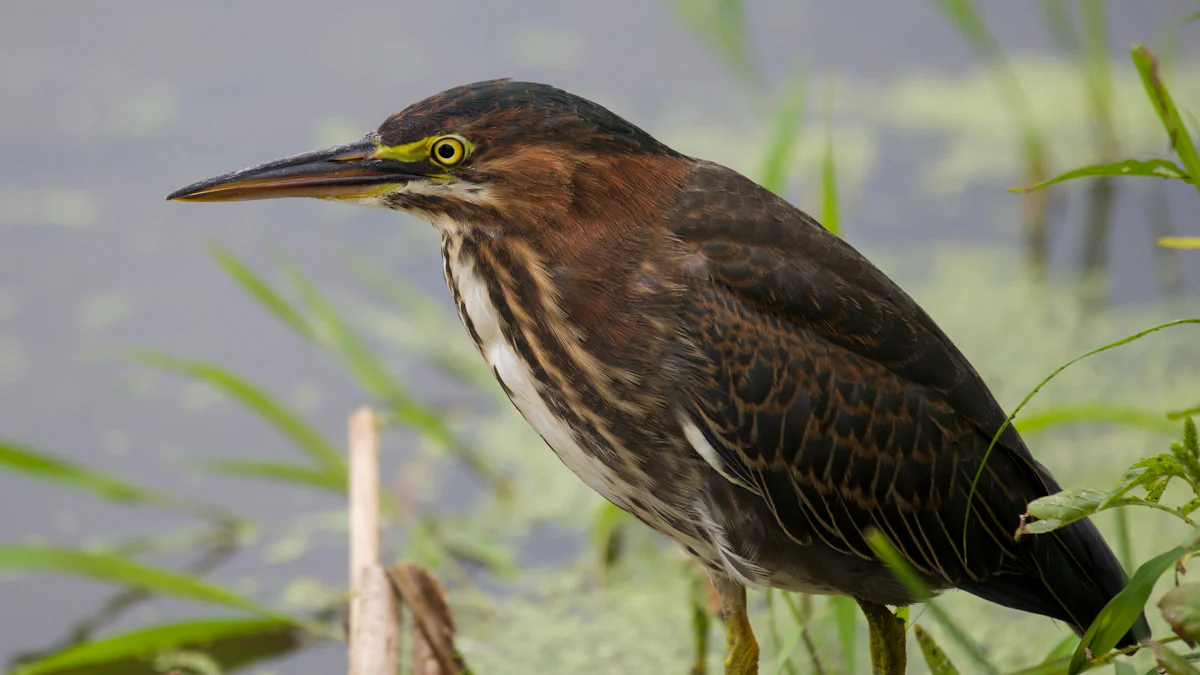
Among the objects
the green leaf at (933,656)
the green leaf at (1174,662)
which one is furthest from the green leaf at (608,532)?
the green leaf at (1174,662)

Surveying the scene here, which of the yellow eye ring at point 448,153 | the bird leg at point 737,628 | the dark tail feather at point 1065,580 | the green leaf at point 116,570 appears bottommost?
the dark tail feather at point 1065,580

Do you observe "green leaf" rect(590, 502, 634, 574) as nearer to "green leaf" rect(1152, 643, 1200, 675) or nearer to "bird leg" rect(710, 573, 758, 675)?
"bird leg" rect(710, 573, 758, 675)

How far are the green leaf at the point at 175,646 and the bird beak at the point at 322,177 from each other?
126cm

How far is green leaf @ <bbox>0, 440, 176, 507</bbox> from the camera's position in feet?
10.8

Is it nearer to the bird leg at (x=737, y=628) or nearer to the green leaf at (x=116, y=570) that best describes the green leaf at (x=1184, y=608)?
the bird leg at (x=737, y=628)

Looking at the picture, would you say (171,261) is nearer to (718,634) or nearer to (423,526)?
(423,526)

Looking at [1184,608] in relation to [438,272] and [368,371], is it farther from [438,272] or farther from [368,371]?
[438,272]

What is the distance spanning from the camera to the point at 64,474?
3.44m

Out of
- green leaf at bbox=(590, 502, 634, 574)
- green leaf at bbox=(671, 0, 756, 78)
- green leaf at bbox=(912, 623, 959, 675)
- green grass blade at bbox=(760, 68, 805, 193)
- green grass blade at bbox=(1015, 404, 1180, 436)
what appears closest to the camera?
green leaf at bbox=(912, 623, 959, 675)

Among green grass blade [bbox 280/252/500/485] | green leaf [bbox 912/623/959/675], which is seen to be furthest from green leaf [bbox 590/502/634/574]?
green leaf [bbox 912/623/959/675]

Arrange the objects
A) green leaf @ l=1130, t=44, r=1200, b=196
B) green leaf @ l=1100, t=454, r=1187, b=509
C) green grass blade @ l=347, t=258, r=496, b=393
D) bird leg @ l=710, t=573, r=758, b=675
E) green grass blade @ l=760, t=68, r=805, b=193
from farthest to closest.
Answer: green grass blade @ l=347, t=258, r=496, b=393, green grass blade @ l=760, t=68, r=805, b=193, bird leg @ l=710, t=573, r=758, b=675, green leaf @ l=1130, t=44, r=1200, b=196, green leaf @ l=1100, t=454, r=1187, b=509

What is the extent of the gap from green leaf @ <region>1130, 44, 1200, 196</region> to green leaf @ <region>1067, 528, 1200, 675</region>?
0.58 m

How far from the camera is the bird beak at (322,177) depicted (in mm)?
2305

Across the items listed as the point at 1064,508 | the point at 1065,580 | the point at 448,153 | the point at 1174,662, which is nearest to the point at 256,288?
the point at 448,153
